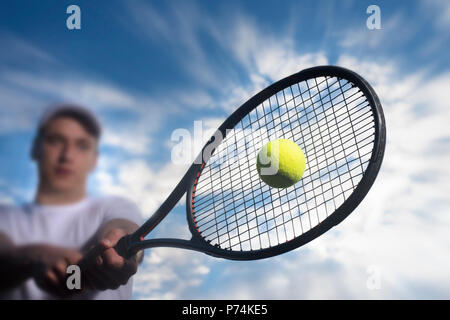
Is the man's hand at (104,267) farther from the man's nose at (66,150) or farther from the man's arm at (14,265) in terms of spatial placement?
the man's nose at (66,150)

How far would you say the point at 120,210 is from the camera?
280 centimetres

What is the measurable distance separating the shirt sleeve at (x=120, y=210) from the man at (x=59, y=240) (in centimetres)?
14

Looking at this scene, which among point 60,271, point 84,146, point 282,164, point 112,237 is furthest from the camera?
point 112,237

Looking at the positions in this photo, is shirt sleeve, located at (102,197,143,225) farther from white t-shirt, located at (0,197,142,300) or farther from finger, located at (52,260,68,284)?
finger, located at (52,260,68,284)

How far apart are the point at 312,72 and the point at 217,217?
1037 mm

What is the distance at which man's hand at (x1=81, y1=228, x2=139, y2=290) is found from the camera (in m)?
2.23

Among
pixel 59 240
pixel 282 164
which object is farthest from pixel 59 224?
pixel 282 164

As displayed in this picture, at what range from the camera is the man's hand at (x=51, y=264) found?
2.16 meters

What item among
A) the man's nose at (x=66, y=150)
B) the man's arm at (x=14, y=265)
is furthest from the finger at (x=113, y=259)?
the man's nose at (x=66, y=150)

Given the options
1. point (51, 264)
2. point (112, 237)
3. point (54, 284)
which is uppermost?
point (112, 237)

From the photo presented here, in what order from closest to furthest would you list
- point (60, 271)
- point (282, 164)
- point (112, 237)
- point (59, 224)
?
point (282, 164) → point (60, 271) → point (112, 237) → point (59, 224)

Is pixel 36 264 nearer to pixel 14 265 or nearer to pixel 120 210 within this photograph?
pixel 14 265

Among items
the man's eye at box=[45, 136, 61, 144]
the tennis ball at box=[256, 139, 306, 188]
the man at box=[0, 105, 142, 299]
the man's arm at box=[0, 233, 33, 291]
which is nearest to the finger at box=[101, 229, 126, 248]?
the man at box=[0, 105, 142, 299]

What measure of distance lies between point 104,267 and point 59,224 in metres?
0.66
